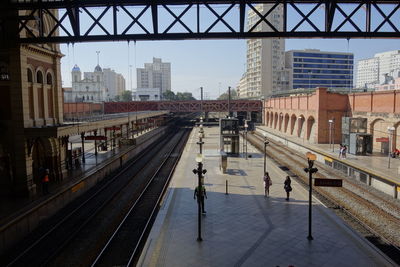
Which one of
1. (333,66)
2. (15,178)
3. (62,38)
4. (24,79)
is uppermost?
(333,66)

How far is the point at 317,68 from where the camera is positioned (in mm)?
146625

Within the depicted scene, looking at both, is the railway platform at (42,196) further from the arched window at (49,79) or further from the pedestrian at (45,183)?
the arched window at (49,79)

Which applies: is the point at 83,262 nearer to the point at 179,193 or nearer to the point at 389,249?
the point at 179,193

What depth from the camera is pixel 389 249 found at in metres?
12.7

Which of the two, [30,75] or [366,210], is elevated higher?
[30,75]

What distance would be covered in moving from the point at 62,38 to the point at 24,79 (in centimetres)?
548

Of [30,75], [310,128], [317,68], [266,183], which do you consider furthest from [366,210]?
[317,68]

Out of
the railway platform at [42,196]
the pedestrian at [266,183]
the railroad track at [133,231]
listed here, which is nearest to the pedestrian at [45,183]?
the railway platform at [42,196]

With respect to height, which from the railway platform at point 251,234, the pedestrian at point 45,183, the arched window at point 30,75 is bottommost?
the railway platform at point 251,234

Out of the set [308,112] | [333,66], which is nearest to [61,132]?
[308,112]

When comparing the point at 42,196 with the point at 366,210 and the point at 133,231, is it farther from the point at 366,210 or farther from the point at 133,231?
the point at 366,210

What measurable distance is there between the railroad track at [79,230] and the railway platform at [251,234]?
2.47 m

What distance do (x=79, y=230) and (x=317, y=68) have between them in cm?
14769

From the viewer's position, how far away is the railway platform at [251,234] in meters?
11.2
